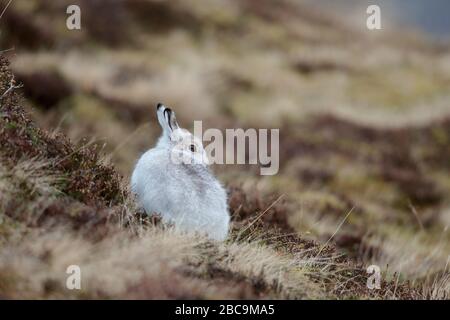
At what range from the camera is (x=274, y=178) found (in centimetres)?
1530

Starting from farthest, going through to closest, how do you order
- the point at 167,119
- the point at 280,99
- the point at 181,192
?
the point at 280,99
the point at 167,119
the point at 181,192

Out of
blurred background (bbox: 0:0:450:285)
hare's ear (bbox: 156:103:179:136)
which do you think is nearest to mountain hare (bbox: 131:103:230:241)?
hare's ear (bbox: 156:103:179:136)

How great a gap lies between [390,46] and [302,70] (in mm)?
10327

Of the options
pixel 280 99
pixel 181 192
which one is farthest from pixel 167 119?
pixel 280 99

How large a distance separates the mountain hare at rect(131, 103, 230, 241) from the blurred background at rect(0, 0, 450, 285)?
2590mm

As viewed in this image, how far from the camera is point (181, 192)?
20.5ft

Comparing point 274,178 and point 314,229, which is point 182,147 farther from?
point 274,178

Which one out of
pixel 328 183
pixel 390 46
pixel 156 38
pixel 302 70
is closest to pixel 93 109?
pixel 328 183

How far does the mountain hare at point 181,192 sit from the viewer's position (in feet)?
20.5

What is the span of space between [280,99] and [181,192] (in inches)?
662

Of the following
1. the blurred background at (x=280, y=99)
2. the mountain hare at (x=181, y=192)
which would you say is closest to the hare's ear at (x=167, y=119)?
the mountain hare at (x=181, y=192)

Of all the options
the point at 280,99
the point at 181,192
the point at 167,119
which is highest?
the point at 280,99

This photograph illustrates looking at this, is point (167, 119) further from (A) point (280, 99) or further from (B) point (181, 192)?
(A) point (280, 99)

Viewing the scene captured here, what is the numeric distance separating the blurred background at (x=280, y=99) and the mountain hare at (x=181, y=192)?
2590 mm
